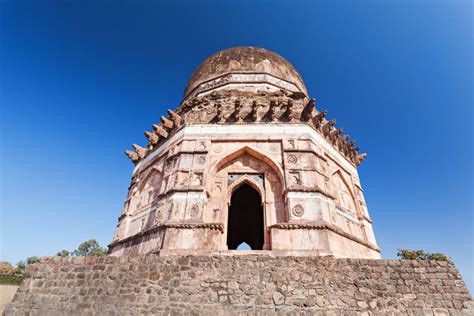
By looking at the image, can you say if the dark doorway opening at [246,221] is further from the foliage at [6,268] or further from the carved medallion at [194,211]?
the foliage at [6,268]

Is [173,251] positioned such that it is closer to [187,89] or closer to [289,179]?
[289,179]

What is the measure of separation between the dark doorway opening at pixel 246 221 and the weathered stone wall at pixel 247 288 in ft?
21.0

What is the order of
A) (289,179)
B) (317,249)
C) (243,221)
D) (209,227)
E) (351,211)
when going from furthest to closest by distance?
1. (243,221)
2. (351,211)
3. (289,179)
4. (209,227)
5. (317,249)

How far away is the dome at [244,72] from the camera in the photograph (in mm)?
11711

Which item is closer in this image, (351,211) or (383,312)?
(383,312)

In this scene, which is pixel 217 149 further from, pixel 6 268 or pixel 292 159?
pixel 6 268

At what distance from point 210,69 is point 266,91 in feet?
13.0

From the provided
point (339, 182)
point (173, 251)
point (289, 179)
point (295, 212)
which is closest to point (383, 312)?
point (295, 212)

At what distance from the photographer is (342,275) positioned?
4691mm

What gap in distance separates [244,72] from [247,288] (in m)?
9.88

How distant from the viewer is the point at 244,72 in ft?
39.1

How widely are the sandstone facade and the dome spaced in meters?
0.12

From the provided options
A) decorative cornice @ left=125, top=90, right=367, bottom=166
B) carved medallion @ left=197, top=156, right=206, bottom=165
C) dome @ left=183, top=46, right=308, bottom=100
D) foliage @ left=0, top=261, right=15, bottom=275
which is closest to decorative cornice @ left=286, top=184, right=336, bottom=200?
decorative cornice @ left=125, top=90, right=367, bottom=166

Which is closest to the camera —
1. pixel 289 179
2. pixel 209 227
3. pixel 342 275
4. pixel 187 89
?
pixel 342 275
